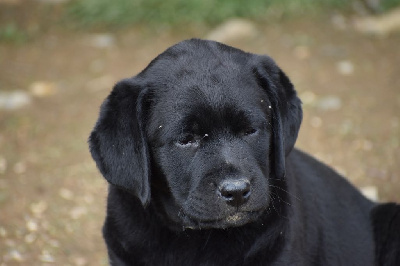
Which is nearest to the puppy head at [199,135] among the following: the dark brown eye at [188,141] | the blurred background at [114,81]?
the dark brown eye at [188,141]

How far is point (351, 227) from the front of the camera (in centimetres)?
457

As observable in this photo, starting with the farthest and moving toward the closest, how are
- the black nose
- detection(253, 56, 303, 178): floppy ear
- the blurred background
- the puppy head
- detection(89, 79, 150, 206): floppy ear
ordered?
the blurred background, detection(253, 56, 303, 178): floppy ear, detection(89, 79, 150, 206): floppy ear, the puppy head, the black nose

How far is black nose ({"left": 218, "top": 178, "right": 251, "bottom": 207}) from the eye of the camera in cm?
351

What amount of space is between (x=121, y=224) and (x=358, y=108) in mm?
4312

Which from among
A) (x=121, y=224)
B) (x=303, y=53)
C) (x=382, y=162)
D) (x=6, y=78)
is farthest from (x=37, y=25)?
(x=121, y=224)

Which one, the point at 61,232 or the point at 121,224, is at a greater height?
the point at 121,224

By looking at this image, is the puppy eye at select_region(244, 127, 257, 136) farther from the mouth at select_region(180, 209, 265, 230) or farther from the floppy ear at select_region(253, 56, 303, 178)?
the mouth at select_region(180, 209, 265, 230)

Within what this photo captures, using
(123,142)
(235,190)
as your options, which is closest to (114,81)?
(123,142)

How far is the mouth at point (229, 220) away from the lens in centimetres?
365

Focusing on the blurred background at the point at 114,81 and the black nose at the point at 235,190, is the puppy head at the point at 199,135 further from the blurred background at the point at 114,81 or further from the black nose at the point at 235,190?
the blurred background at the point at 114,81

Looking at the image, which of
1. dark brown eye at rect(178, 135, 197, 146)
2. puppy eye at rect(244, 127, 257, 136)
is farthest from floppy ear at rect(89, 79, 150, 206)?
puppy eye at rect(244, 127, 257, 136)

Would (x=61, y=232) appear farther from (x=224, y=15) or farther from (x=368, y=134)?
(x=224, y=15)

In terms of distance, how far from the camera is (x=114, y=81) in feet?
28.0

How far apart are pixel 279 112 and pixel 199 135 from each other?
20.1 inches
